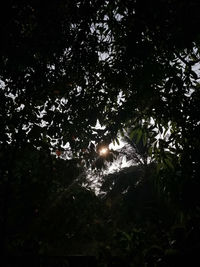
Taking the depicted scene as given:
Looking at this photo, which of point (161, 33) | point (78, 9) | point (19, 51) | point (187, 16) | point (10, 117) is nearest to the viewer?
point (187, 16)

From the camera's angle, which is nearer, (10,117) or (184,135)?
(184,135)

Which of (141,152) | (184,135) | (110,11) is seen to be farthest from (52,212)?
(141,152)

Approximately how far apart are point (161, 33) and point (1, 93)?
8.81ft

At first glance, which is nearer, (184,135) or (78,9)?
(184,135)

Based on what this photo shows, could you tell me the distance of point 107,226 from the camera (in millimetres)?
7961

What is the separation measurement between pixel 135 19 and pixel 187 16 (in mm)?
844

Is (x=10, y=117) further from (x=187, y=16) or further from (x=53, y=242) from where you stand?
→ (x=187, y=16)

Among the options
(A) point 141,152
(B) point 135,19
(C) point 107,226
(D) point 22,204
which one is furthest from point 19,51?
(A) point 141,152

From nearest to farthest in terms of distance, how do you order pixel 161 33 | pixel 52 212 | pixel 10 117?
pixel 161 33
pixel 10 117
pixel 52 212

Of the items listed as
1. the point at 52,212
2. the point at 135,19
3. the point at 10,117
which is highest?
the point at 135,19

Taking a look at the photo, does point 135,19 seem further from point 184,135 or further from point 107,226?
point 107,226

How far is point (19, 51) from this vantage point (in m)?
2.77

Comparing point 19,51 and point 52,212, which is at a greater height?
point 19,51

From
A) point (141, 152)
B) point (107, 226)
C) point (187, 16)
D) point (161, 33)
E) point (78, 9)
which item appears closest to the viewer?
point (187, 16)
